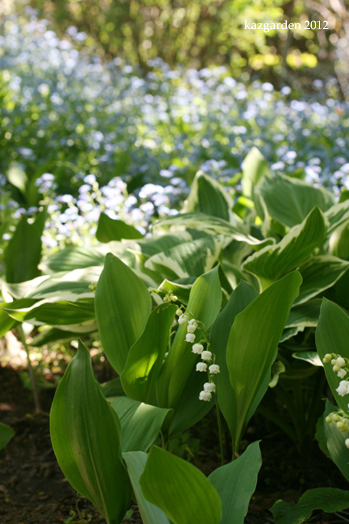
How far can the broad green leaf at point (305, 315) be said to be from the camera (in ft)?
4.18

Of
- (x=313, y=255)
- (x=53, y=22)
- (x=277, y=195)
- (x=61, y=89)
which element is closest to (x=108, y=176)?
(x=61, y=89)

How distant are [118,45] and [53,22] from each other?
1527 millimetres

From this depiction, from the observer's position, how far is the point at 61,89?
14.3ft

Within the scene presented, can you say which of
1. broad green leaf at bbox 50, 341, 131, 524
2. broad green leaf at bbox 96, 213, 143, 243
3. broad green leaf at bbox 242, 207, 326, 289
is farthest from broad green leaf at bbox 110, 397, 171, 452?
broad green leaf at bbox 96, 213, 143, 243

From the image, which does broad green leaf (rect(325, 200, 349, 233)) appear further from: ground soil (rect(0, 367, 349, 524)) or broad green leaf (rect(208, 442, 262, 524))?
broad green leaf (rect(208, 442, 262, 524))

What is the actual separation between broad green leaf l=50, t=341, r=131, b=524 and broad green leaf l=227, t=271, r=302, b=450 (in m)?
0.31

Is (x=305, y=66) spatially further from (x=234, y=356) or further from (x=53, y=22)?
(x=234, y=356)

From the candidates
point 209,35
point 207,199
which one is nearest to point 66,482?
point 207,199

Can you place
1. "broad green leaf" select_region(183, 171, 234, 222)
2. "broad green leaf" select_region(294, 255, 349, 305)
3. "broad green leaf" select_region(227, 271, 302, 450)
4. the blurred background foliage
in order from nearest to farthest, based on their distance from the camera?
1. "broad green leaf" select_region(227, 271, 302, 450)
2. "broad green leaf" select_region(294, 255, 349, 305)
3. "broad green leaf" select_region(183, 171, 234, 222)
4. the blurred background foliage

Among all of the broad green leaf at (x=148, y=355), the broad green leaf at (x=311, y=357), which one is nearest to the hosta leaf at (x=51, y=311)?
the broad green leaf at (x=148, y=355)

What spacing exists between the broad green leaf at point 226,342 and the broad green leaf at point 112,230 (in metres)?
0.68

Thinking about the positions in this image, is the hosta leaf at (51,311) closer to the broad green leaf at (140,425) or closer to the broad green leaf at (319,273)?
the broad green leaf at (140,425)

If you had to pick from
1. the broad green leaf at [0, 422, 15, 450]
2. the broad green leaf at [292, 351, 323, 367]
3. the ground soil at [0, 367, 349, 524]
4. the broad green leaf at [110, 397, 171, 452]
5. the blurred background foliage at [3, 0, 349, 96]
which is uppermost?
the blurred background foliage at [3, 0, 349, 96]

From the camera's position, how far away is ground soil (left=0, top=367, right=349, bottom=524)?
127cm
